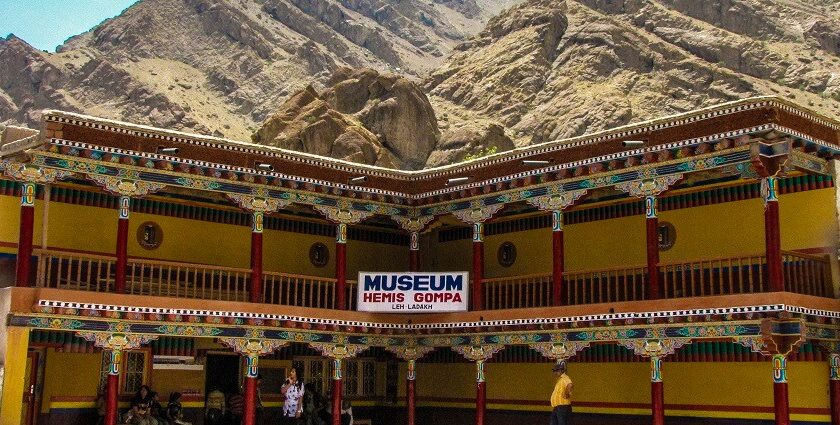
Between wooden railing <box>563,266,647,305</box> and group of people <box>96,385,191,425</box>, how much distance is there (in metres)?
8.64

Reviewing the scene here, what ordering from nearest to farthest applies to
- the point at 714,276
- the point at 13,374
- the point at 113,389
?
1. the point at 13,374
2. the point at 113,389
3. the point at 714,276

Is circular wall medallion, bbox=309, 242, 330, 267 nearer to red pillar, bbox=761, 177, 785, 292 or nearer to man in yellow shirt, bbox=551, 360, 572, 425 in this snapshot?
man in yellow shirt, bbox=551, 360, 572, 425

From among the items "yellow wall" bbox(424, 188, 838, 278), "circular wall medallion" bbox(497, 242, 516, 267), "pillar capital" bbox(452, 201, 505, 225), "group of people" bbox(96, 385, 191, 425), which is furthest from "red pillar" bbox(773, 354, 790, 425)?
"group of people" bbox(96, 385, 191, 425)

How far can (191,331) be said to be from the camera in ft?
66.1

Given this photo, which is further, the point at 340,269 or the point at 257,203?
the point at 340,269

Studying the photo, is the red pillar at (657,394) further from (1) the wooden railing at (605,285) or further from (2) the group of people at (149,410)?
(2) the group of people at (149,410)

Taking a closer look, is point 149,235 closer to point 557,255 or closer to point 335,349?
point 335,349

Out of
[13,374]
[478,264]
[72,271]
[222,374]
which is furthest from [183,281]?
[478,264]

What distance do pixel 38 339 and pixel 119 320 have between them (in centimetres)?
218

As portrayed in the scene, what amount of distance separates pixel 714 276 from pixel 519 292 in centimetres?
409

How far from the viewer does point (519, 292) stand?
71.2ft

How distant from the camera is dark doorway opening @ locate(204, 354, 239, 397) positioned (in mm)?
23297

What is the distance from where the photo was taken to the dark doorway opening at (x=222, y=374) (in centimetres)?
2330

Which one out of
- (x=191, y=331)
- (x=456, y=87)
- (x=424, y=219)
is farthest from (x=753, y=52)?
(x=191, y=331)
